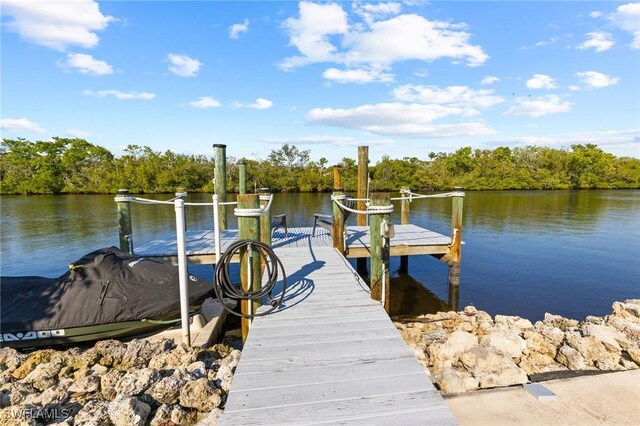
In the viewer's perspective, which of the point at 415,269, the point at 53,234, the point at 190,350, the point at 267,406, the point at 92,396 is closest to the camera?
the point at 267,406

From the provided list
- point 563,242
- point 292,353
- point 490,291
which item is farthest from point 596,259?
point 292,353

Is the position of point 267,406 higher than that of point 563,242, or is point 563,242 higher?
point 267,406

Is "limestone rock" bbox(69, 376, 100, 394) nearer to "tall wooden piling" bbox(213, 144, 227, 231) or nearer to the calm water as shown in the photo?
"tall wooden piling" bbox(213, 144, 227, 231)

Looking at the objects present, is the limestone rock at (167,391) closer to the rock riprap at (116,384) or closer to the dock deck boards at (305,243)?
the rock riprap at (116,384)

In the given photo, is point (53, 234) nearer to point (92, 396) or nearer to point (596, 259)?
point (92, 396)

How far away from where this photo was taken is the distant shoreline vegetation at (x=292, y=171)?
41.8 metres

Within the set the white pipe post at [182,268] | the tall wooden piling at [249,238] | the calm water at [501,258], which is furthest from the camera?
the calm water at [501,258]

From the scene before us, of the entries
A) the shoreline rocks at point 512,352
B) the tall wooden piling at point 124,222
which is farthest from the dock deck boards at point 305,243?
the shoreline rocks at point 512,352

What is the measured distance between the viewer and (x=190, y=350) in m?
A: 4.06

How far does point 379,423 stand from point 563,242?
14981 mm

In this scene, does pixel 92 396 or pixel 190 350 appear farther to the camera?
pixel 190 350

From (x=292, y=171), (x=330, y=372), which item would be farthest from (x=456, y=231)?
(x=292, y=171)

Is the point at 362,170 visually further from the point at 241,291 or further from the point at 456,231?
the point at 241,291

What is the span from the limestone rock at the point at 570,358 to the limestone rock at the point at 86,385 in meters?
5.62
